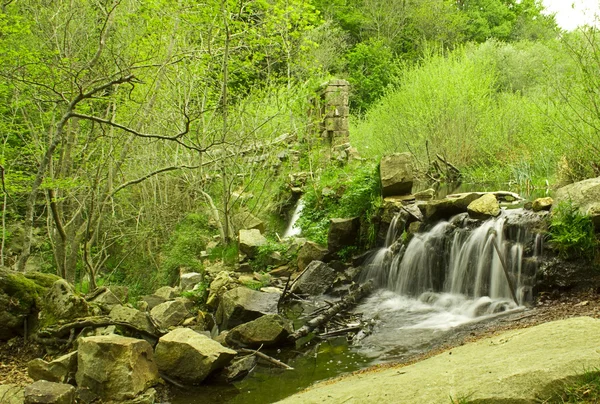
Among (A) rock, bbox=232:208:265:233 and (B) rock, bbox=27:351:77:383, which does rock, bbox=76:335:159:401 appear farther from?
(A) rock, bbox=232:208:265:233

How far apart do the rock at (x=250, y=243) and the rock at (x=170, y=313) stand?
289 cm

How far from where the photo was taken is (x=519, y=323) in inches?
231

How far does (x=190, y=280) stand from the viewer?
10367mm

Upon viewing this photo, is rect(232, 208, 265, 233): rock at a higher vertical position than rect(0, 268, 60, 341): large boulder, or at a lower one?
higher

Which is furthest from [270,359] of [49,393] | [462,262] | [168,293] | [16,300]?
[168,293]

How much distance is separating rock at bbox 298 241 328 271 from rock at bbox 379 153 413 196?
5.85 ft

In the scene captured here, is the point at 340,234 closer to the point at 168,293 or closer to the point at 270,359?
the point at 168,293

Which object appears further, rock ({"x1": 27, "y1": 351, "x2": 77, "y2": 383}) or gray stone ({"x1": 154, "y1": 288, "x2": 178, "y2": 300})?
gray stone ({"x1": 154, "y1": 288, "x2": 178, "y2": 300})

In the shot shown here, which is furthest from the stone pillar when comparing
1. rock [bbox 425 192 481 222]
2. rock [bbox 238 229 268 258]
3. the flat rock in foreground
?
the flat rock in foreground

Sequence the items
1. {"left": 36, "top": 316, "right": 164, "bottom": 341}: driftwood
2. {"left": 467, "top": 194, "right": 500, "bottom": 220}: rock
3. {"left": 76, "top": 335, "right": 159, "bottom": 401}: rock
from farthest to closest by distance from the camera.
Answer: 1. {"left": 467, "top": 194, "right": 500, "bottom": 220}: rock
2. {"left": 36, "top": 316, "right": 164, "bottom": 341}: driftwood
3. {"left": 76, "top": 335, "right": 159, "bottom": 401}: rock

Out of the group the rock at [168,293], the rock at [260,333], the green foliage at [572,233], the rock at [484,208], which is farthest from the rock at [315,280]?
the green foliage at [572,233]

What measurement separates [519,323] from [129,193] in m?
10.9

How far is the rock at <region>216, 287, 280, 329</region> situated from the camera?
7477 millimetres

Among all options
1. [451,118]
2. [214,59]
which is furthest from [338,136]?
[214,59]
